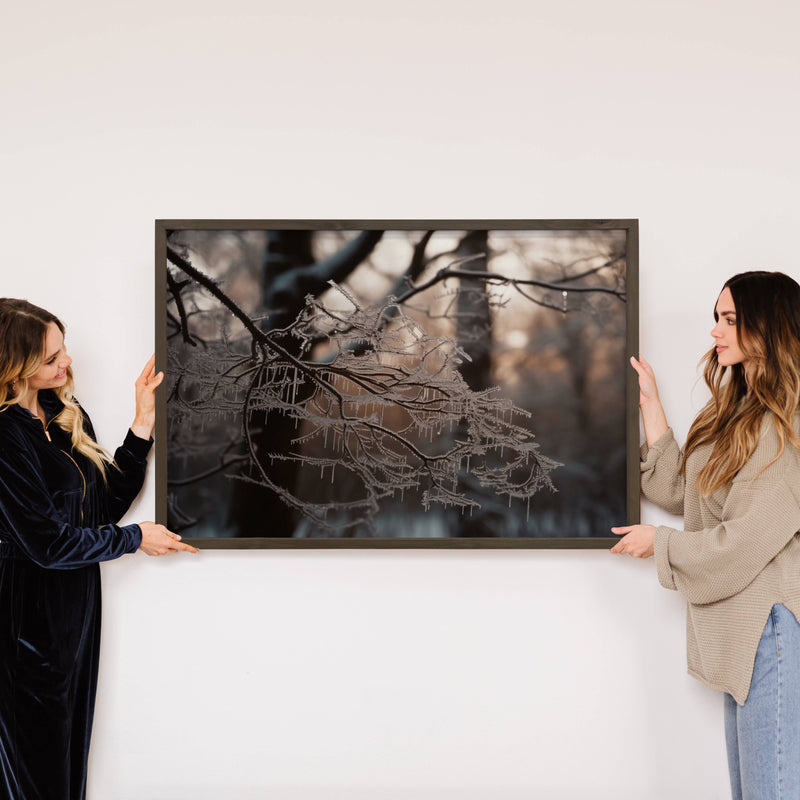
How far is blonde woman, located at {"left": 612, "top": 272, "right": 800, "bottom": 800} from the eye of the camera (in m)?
1.36

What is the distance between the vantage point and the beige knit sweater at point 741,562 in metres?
1.38

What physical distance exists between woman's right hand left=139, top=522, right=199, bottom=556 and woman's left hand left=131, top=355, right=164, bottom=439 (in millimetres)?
229

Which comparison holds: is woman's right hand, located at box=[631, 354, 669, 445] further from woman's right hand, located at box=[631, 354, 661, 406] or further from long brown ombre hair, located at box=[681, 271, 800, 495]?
long brown ombre hair, located at box=[681, 271, 800, 495]

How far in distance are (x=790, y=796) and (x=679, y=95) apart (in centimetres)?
164

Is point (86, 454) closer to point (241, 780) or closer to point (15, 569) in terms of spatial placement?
point (15, 569)

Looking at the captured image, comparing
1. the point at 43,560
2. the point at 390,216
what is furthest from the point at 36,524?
the point at 390,216

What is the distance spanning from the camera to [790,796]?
135cm

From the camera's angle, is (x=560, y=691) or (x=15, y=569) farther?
(x=560, y=691)

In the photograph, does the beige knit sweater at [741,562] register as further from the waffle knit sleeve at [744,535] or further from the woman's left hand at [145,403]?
the woman's left hand at [145,403]

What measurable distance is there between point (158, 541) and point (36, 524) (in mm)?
271

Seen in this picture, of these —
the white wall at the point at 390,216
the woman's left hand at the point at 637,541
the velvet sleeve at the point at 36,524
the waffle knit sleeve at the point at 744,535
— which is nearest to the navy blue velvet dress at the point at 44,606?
the velvet sleeve at the point at 36,524

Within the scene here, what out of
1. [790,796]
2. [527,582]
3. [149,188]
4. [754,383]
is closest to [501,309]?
[754,383]

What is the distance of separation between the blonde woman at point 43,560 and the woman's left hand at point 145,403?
0.42 ft

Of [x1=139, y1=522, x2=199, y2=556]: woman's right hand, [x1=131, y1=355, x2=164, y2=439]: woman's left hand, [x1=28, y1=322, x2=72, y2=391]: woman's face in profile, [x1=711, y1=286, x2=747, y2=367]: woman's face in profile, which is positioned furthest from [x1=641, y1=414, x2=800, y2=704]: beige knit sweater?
[x1=28, y1=322, x2=72, y2=391]: woman's face in profile
